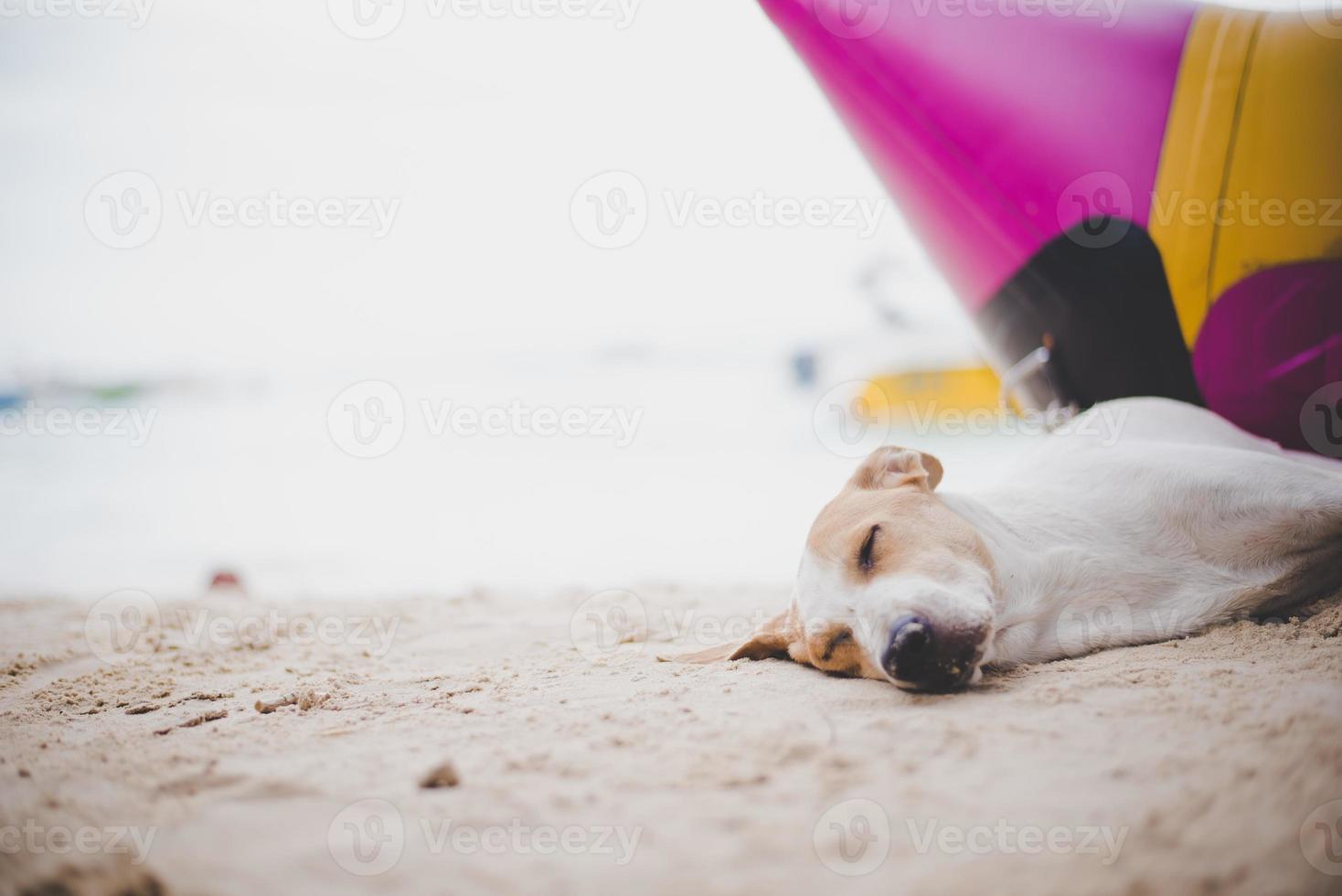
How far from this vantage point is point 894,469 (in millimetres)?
2943

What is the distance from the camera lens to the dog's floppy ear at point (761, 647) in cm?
270

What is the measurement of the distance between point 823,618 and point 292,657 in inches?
87.6

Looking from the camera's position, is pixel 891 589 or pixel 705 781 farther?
pixel 891 589

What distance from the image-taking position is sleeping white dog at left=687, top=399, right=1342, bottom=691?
2420 mm

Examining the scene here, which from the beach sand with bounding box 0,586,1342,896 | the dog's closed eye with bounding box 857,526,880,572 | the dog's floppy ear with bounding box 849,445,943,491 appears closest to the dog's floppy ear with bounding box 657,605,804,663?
the beach sand with bounding box 0,586,1342,896

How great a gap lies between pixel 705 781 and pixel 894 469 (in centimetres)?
173

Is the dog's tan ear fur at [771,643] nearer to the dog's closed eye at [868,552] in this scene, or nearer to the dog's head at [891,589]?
the dog's head at [891,589]

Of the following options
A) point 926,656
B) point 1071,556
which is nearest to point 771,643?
point 926,656

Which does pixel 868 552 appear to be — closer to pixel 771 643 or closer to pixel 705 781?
pixel 771 643

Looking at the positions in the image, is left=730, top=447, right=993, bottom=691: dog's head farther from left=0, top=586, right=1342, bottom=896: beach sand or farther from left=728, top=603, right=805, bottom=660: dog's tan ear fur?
left=0, top=586, right=1342, bottom=896: beach sand

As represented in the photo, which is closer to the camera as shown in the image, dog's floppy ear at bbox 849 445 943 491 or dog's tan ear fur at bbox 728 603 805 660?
dog's tan ear fur at bbox 728 603 805 660

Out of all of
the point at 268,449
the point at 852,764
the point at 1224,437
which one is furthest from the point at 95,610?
the point at 268,449

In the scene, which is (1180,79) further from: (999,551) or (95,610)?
(95,610)

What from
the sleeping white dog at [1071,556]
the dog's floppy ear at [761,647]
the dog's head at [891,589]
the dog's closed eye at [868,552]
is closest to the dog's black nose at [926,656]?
the dog's head at [891,589]
